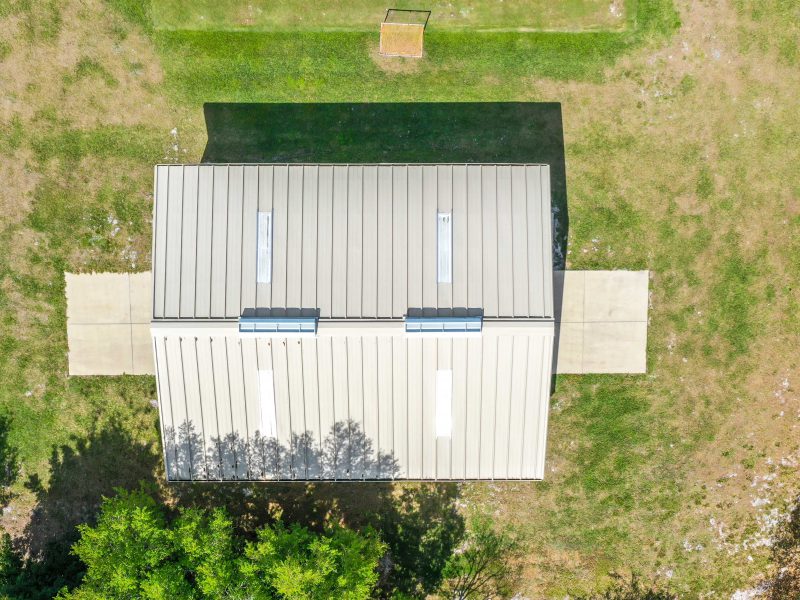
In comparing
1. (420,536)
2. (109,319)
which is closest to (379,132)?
(109,319)

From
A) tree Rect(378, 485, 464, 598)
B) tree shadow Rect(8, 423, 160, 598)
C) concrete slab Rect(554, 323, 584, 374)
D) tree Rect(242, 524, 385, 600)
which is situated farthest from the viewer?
tree Rect(378, 485, 464, 598)

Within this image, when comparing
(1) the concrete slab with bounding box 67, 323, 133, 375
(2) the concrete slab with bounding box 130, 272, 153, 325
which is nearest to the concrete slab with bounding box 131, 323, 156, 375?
(1) the concrete slab with bounding box 67, 323, 133, 375

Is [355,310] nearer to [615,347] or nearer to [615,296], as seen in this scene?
[615,296]

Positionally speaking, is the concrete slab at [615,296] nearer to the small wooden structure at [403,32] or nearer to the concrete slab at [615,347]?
the concrete slab at [615,347]

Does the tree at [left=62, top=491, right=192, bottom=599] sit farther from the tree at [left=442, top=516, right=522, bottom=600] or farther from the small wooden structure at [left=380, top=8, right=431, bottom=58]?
the small wooden structure at [left=380, top=8, right=431, bottom=58]

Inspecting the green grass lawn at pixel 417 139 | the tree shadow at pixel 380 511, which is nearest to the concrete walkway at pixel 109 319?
the green grass lawn at pixel 417 139
